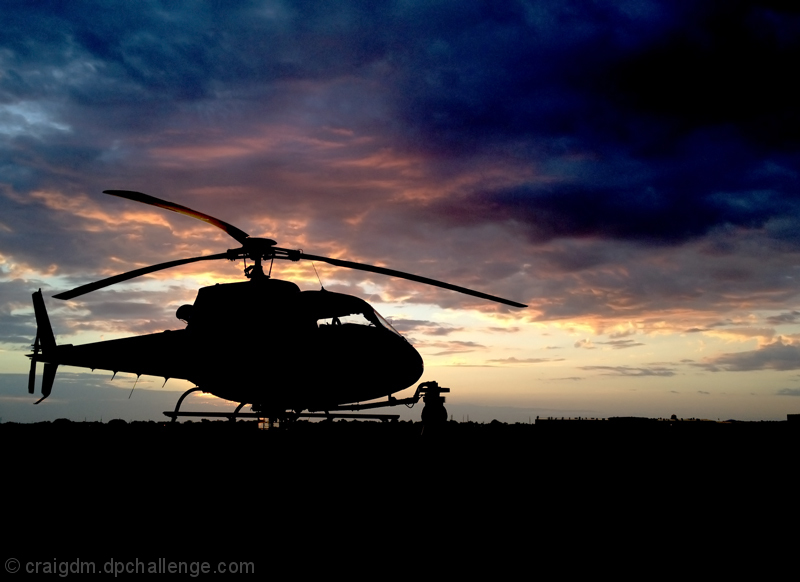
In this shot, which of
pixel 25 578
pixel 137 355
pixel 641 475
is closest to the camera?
pixel 25 578

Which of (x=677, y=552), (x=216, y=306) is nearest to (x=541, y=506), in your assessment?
(x=677, y=552)

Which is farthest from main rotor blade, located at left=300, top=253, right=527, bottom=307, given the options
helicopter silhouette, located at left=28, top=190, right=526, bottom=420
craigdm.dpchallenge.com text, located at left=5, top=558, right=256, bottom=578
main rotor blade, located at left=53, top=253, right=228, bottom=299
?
craigdm.dpchallenge.com text, located at left=5, top=558, right=256, bottom=578

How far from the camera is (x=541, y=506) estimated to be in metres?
8.93

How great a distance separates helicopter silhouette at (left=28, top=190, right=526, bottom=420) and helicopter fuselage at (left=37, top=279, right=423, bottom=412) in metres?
0.02

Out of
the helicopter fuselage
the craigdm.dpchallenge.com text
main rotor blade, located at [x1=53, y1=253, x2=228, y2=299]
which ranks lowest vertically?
the craigdm.dpchallenge.com text

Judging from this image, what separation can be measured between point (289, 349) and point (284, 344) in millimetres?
169

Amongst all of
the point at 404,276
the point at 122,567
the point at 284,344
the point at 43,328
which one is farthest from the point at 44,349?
the point at 122,567

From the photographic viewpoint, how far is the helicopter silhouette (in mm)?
13508

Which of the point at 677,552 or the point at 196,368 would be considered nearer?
the point at 677,552

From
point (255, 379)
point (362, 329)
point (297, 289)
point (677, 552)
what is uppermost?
point (297, 289)

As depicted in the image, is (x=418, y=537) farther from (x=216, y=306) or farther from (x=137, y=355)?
(x=137, y=355)

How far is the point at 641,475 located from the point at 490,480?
429 centimetres

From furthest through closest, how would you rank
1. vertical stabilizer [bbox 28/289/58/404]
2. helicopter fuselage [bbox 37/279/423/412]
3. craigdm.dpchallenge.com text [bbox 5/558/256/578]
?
vertical stabilizer [bbox 28/289/58/404] < helicopter fuselage [bbox 37/279/423/412] < craigdm.dpchallenge.com text [bbox 5/558/256/578]

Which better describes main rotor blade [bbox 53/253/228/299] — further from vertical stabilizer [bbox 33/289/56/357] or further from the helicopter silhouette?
vertical stabilizer [bbox 33/289/56/357]
